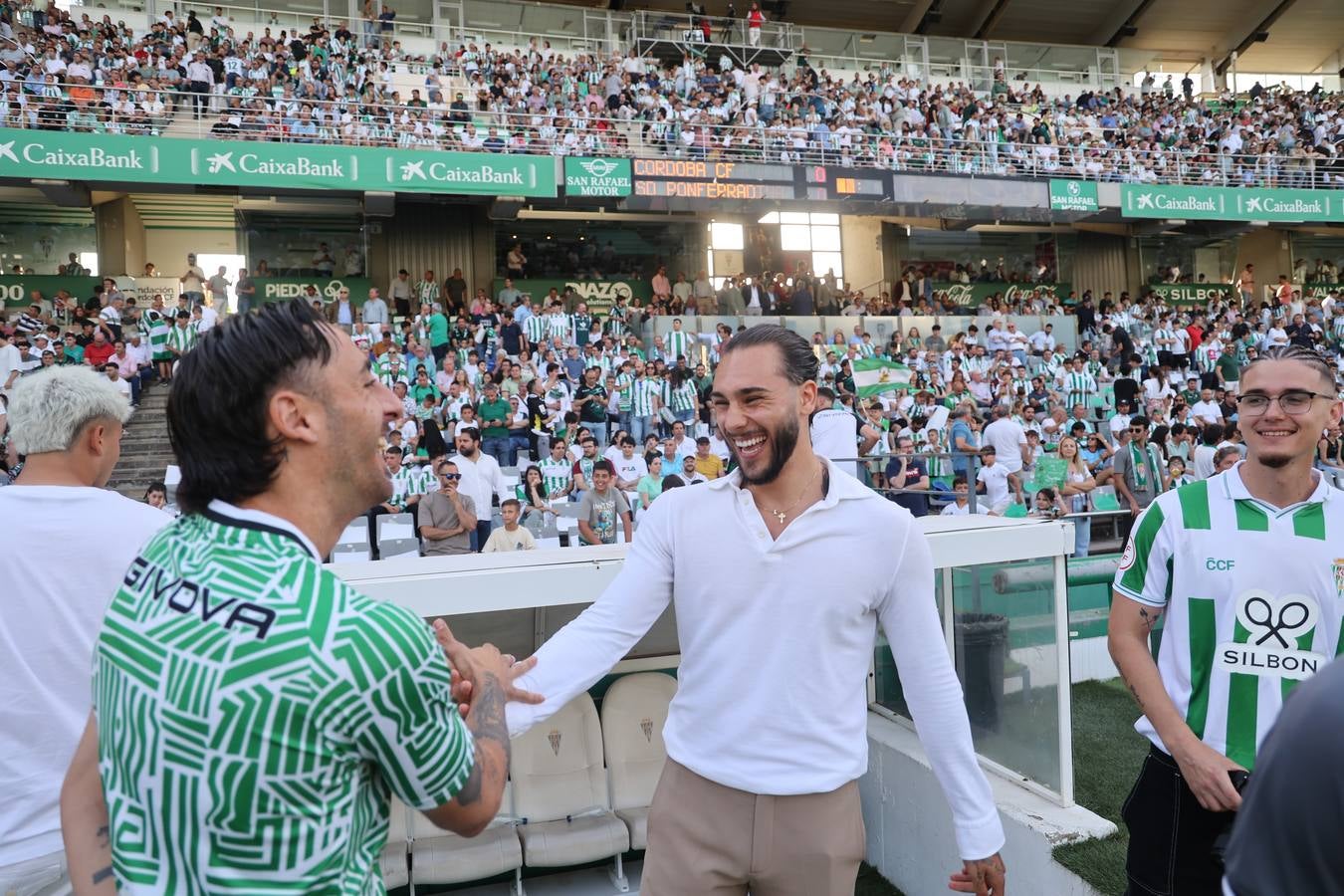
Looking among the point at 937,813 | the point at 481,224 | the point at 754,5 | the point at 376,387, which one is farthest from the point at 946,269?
the point at 376,387

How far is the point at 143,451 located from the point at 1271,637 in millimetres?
13993

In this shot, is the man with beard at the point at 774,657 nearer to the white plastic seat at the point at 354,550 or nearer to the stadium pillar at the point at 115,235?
the white plastic seat at the point at 354,550

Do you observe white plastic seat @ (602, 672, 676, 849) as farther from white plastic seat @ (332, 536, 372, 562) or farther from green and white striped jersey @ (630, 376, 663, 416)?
green and white striped jersey @ (630, 376, 663, 416)

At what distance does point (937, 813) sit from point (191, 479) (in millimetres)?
3852

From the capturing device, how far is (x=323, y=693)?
1.09 m

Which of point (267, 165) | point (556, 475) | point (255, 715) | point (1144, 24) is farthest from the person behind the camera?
point (1144, 24)

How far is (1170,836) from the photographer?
7.59 feet

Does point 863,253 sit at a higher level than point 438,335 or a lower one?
higher

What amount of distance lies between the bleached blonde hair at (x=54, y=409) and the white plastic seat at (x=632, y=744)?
3180 millimetres

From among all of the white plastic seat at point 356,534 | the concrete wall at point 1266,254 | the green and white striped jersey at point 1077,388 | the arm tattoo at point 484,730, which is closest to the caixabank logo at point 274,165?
the white plastic seat at point 356,534

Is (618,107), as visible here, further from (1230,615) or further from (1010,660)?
(1230,615)

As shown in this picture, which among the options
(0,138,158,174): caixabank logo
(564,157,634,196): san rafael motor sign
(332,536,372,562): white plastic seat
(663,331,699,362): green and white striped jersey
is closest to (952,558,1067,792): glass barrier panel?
(332,536,372,562): white plastic seat

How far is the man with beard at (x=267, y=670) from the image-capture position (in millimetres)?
1091

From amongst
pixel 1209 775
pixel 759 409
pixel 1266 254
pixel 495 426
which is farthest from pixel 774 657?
pixel 1266 254
